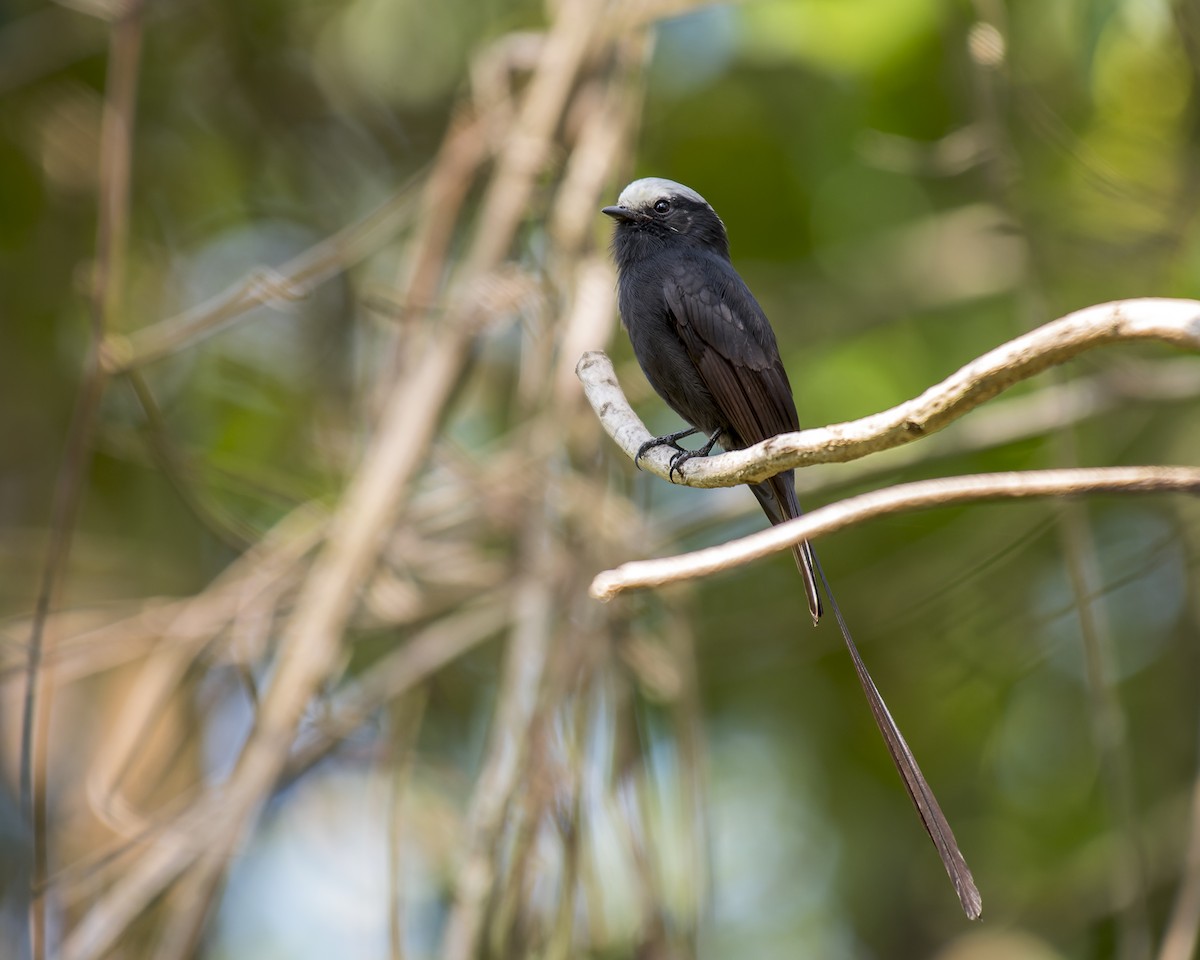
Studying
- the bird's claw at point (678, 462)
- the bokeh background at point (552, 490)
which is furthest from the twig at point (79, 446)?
the bird's claw at point (678, 462)

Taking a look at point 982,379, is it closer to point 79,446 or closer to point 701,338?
point 701,338

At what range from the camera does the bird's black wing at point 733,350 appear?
10.5 ft

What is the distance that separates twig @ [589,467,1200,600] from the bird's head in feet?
6.70

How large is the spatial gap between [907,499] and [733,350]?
1.82 m

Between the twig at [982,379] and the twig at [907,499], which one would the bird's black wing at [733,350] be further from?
the twig at [907,499]

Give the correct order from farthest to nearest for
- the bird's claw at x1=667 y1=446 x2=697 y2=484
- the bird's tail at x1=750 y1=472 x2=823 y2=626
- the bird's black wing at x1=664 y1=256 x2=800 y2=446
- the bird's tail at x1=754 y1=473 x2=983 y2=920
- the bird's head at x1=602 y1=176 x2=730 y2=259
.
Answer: the bird's head at x1=602 y1=176 x2=730 y2=259 < the bird's black wing at x1=664 y1=256 x2=800 y2=446 < the bird's tail at x1=750 y1=472 x2=823 y2=626 < the bird's claw at x1=667 y1=446 x2=697 y2=484 < the bird's tail at x1=754 y1=473 x2=983 y2=920

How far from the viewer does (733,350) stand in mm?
3256

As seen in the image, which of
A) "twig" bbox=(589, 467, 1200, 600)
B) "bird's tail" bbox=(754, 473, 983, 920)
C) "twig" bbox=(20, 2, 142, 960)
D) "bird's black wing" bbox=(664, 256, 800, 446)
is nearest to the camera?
"twig" bbox=(589, 467, 1200, 600)

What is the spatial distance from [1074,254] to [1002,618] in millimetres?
1316

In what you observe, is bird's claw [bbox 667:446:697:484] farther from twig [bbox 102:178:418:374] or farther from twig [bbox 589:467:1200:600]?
twig [bbox 102:178:418:374]

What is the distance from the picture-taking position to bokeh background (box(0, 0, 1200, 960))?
10.7 feet

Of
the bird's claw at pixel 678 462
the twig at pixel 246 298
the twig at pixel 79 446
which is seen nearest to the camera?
the bird's claw at pixel 678 462

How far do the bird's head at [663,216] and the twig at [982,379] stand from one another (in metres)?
1.69

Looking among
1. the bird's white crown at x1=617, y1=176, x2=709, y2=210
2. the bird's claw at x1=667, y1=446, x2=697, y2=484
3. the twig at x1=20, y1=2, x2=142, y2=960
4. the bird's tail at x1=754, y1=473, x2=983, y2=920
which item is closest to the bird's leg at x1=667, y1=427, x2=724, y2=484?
the bird's claw at x1=667, y1=446, x2=697, y2=484
